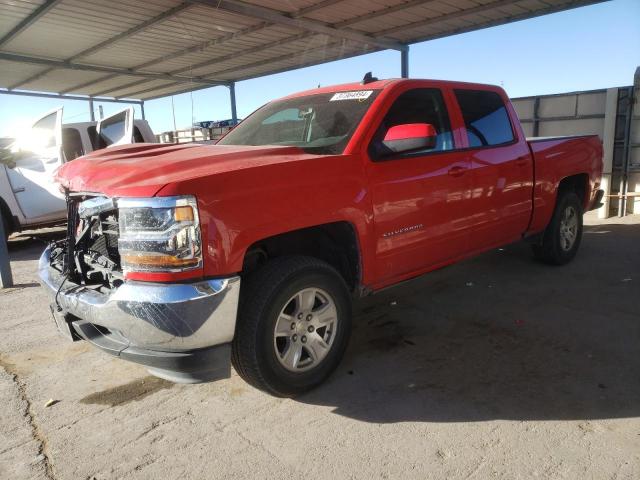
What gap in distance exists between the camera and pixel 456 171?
3676 mm

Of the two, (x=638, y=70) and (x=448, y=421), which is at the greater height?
(x=638, y=70)

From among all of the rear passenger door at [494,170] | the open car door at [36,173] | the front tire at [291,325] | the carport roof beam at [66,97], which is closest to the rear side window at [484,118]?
the rear passenger door at [494,170]

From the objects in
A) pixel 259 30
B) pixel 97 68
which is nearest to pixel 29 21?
pixel 97 68

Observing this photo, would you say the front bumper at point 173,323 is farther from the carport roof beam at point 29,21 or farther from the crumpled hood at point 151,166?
the carport roof beam at point 29,21

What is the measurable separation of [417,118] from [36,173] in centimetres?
686

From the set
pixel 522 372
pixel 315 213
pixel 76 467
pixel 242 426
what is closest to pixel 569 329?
pixel 522 372

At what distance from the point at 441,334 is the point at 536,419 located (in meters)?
1.18

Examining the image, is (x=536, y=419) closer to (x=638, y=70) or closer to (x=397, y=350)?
(x=397, y=350)

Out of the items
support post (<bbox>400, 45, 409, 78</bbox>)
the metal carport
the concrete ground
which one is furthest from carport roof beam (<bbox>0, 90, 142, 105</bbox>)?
the concrete ground

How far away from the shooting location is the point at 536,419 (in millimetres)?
2549

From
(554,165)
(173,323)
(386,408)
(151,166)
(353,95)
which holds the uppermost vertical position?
(353,95)

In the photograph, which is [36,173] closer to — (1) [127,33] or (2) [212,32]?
(1) [127,33]

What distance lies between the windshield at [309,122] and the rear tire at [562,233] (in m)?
2.87

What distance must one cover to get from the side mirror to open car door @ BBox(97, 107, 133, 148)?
490cm
